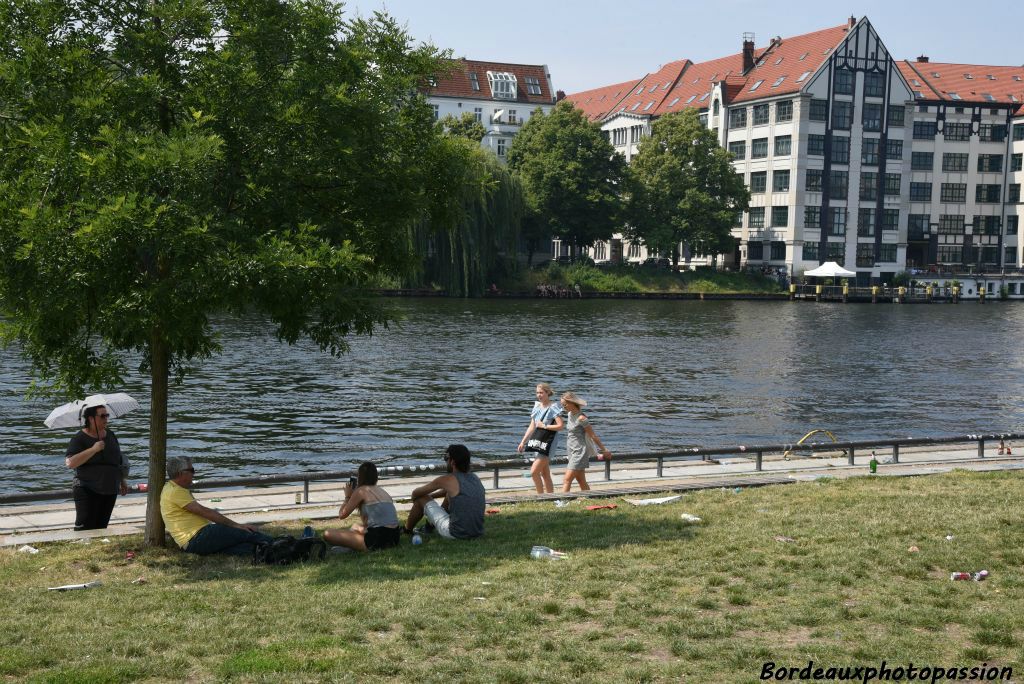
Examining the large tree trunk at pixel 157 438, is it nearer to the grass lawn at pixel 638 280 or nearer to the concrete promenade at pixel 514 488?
the concrete promenade at pixel 514 488

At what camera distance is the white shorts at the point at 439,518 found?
13664 mm

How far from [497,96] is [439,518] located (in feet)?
454

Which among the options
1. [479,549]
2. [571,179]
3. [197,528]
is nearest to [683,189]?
[571,179]

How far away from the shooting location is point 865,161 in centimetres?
12338

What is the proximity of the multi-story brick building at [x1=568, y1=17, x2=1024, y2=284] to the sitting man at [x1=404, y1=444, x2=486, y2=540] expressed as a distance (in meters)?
106

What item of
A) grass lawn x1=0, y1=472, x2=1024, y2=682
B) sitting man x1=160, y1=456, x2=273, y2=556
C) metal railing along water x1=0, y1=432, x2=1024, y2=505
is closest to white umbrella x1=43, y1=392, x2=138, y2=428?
metal railing along water x1=0, y1=432, x2=1024, y2=505

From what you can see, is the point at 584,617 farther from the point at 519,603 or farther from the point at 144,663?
the point at 144,663

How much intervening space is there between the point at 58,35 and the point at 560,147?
9424 centimetres

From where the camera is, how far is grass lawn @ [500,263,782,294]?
342 feet

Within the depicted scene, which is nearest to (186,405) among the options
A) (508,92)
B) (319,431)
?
(319,431)

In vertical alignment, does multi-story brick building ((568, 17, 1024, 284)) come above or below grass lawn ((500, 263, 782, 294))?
above

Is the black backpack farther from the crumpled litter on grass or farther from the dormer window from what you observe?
the dormer window

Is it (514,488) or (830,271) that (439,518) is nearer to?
(514,488)

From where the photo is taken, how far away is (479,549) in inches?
508
